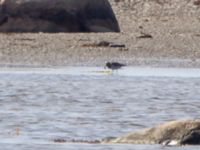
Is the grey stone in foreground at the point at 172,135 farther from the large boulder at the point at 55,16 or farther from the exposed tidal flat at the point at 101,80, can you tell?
the large boulder at the point at 55,16

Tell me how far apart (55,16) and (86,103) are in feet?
30.3

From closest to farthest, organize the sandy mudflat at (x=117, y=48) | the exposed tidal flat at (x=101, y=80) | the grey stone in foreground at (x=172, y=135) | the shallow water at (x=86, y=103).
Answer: the grey stone in foreground at (x=172, y=135) < the shallow water at (x=86, y=103) < the exposed tidal flat at (x=101, y=80) < the sandy mudflat at (x=117, y=48)

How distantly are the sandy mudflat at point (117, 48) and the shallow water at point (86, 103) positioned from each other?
Answer: 95 centimetres

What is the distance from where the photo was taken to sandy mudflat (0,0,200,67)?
19.4 meters

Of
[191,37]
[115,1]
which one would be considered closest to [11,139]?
[191,37]

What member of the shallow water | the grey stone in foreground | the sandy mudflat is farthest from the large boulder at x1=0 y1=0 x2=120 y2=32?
the grey stone in foreground

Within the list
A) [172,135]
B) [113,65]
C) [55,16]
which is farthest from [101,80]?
[172,135]

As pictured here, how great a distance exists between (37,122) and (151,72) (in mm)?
6774

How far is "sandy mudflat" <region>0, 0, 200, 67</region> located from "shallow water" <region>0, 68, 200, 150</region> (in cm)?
95

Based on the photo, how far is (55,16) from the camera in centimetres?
2291

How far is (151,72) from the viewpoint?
59.5 feet

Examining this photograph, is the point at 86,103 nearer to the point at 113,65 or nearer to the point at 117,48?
the point at 113,65

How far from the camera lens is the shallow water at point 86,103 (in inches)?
420

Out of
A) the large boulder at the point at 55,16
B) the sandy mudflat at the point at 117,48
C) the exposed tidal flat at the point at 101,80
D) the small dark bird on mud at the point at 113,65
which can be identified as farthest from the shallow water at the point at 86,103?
the large boulder at the point at 55,16
